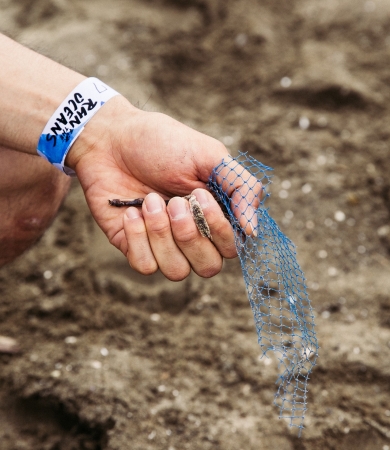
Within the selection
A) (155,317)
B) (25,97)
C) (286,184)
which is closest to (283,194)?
(286,184)

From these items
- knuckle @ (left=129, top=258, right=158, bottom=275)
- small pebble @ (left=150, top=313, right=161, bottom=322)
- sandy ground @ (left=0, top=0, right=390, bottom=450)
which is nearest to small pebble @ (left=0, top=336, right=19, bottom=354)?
sandy ground @ (left=0, top=0, right=390, bottom=450)

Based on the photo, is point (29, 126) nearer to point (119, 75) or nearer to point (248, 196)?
point (248, 196)

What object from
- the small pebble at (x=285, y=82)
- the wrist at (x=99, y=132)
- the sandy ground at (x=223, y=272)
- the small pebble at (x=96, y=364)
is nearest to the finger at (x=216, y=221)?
the wrist at (x=99, y=132)

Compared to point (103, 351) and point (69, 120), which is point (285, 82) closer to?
point (69, 120)

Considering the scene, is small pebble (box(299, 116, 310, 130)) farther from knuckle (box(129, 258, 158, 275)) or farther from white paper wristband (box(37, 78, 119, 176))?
knuckle (box(129, 258, 158, 275))

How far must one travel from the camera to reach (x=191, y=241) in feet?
4.43

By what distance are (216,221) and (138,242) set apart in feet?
0.78

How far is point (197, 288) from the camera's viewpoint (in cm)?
219

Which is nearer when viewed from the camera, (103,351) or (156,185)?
(156,185)

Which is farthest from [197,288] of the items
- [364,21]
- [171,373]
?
[364,21]

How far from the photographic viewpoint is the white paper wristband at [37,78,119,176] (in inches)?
59.4

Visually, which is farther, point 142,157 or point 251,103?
point 251,103

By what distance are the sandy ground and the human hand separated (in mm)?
665

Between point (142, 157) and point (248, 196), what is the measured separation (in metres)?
0.36
